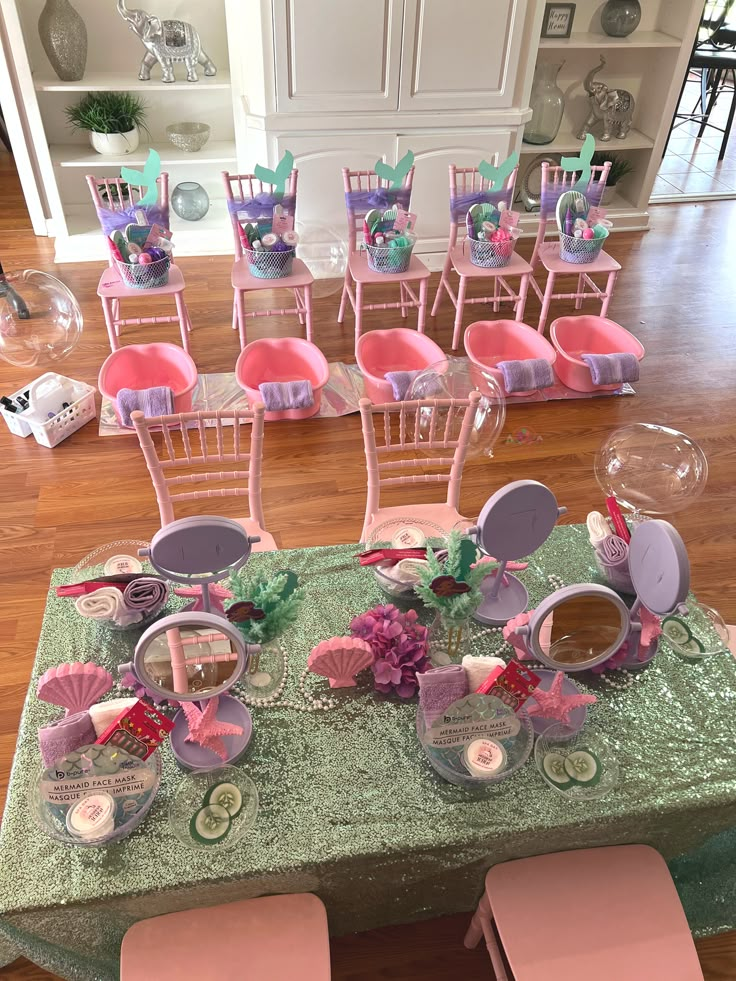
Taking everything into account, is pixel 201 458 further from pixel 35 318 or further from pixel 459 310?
pixel 459 310

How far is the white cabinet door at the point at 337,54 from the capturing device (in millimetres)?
3367

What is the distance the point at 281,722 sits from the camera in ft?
4.41

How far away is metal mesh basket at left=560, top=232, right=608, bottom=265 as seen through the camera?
330 cm

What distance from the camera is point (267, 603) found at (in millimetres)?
1318

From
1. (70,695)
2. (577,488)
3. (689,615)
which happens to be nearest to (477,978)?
(689,615)

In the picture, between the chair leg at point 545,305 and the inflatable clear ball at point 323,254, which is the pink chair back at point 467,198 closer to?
the chair leg at point 545,305

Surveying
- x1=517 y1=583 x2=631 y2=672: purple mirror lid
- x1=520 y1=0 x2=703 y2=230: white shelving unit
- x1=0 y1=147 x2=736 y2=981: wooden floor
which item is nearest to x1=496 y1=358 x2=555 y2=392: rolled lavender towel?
x1=0 y1=147 x2=736 y2=981: wooden floor

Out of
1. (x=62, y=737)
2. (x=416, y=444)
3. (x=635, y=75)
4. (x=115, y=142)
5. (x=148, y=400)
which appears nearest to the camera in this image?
(x=62, y=737)

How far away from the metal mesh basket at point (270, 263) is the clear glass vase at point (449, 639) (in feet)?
6.79

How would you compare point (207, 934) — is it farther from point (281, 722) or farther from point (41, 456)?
point (41, 456)

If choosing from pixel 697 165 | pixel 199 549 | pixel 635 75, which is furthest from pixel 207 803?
pixel 697 165

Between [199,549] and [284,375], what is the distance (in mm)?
2101

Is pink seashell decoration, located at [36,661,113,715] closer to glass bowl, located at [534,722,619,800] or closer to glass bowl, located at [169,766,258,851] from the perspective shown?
glass bowl, located at [169,766,258,851]

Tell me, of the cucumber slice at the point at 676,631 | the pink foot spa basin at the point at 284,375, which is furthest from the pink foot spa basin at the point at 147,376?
the cucumber slice at the point at 676,631
